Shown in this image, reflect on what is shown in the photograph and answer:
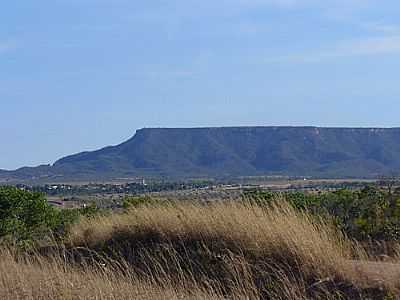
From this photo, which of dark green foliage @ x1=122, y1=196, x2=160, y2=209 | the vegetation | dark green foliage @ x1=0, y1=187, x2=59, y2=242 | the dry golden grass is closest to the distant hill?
dark green foliage @ x1=0, y1=187, x2=59, y2=242

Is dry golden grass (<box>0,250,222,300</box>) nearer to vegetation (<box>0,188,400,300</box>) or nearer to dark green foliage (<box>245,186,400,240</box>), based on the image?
vegetation (<box>0,188,400,300</box>)

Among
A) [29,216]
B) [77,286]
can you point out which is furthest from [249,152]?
[77,286]

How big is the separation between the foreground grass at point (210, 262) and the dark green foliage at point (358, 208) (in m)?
1.11

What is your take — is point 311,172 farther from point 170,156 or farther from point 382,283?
point 382,283

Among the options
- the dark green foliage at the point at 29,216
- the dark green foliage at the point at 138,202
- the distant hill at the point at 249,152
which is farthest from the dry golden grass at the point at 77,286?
the distant hill at the point at 249,152

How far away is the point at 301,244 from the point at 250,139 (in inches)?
3112

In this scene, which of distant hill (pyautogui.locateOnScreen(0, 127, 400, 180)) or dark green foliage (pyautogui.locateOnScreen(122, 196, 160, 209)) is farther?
distant hill (pyautogui.locateOnScreen(0, 127, 400, 180))

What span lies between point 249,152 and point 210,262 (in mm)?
76856

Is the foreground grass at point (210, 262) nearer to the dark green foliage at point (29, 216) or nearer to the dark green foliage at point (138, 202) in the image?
the dark green foliage at point (138, 202)

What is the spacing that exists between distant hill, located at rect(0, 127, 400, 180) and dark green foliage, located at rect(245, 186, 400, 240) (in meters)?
60.5

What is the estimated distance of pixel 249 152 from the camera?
8850 centimetres

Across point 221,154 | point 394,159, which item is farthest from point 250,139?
point 394,159

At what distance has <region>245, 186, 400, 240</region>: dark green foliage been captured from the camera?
44.4ft

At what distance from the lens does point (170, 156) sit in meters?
88.6
